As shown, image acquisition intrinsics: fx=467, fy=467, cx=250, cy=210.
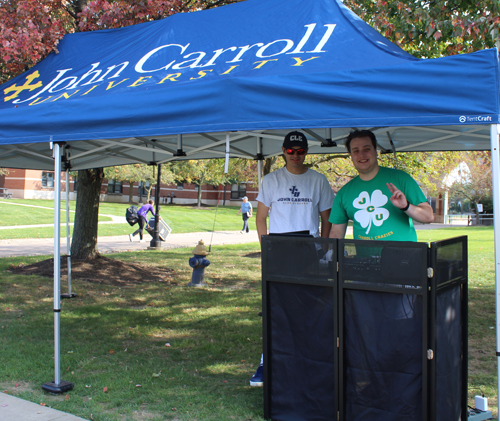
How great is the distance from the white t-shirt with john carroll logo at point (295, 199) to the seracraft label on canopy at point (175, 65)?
0.92 m

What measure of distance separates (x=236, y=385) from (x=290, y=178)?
187 centimetres

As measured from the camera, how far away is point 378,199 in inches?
129

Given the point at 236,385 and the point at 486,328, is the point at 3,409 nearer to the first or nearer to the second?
the point at 236,385

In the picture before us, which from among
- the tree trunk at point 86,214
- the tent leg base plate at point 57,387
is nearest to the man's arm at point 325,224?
the tent leg base plate at point 57,387

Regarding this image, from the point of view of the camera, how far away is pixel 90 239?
1017 cm

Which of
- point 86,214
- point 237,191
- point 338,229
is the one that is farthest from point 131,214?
point 237,191

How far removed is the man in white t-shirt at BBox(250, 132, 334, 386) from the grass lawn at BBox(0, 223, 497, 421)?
1.43 meters

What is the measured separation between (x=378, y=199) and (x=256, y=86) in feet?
3.92

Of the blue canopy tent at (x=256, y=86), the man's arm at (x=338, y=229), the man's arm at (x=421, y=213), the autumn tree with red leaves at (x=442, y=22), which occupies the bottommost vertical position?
the man's arm at (x=338, y=229)

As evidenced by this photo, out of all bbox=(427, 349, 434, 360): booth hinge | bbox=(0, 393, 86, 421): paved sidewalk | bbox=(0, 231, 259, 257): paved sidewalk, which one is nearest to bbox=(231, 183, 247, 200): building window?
bbox=(0, 231, 259, 257): paved sidewalk

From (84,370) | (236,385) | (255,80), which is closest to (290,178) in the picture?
(255,80)

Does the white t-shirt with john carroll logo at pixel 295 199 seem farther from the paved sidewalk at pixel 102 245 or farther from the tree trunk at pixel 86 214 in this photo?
the paved sidewalk at pixel 102 245

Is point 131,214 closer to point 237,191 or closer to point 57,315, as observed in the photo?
point 57,315

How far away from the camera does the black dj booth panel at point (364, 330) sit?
2.83m
